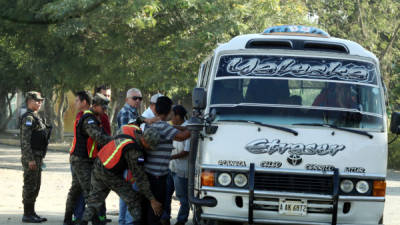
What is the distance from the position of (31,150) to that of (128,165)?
3029 mm

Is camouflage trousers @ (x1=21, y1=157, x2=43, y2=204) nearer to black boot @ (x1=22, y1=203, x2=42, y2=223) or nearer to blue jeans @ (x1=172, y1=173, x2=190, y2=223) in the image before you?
black boot @ (x1=22, y1=203, x2=42, y2=223)

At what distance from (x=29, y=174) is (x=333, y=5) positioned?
23308 mm

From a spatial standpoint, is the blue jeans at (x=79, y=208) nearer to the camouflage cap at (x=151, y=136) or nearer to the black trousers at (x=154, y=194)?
the black trousers at (x=154, y=194)

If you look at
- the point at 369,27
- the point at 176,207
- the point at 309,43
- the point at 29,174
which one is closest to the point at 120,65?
the point at 369,27

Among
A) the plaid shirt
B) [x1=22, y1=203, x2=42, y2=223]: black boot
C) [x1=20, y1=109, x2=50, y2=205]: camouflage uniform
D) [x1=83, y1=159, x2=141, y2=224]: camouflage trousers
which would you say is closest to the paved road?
[x1=22, y1=203, x2=42, y2=223]: black boot

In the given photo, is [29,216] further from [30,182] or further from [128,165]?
[128,165]

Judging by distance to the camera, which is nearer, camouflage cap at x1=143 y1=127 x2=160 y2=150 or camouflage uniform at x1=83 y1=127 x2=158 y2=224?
camouflage uniform at x1=83 y1=127 x2=158 y2=224

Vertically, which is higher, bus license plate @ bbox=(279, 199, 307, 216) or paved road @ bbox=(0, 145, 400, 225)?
bus license plate @ bbox=(279, 199, 307, 216)

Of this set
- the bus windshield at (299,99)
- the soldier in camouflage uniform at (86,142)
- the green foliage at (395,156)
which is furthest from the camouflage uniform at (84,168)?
the green foliage at (395,156)

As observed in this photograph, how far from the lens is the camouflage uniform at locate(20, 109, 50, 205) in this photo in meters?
10.2

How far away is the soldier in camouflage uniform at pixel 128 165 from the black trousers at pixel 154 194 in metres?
0.11

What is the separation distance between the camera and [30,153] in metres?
10.2

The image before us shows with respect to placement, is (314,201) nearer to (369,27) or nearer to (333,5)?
(369,27)

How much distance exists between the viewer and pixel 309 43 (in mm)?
8781
